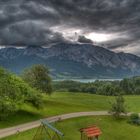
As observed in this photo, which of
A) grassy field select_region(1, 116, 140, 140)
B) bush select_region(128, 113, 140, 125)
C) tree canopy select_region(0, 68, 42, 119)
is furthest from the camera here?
bush select_region(128, 113, 140, 125)

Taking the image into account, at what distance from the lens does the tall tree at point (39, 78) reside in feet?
349

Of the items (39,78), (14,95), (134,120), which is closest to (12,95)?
(14,95)

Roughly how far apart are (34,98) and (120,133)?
24344 millimetres

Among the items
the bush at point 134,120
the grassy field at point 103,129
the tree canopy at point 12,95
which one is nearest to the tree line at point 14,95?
the tree canopy at point 12,95

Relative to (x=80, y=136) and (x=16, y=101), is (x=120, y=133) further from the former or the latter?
(x=16, y=101)

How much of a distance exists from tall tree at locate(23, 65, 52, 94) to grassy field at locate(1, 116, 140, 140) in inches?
1320

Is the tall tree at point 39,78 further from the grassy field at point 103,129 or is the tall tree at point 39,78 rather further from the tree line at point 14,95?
the grassy field at point 103,129

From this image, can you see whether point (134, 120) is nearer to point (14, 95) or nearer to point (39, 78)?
point (14, 95)

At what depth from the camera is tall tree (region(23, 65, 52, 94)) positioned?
10625 cm

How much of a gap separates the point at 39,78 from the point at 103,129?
43283 millimetres

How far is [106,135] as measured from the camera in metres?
65.6

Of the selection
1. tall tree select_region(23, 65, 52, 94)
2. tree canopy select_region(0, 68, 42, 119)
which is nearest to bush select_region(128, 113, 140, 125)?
tree canopy select_region(0, 68, 42, 119)

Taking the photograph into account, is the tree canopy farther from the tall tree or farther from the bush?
the tall tree

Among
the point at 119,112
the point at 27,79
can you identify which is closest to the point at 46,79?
the point at 27,79
